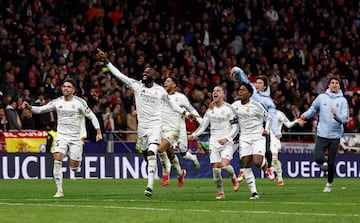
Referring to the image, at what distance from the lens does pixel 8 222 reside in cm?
1423

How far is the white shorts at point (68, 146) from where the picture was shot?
20.7 metres

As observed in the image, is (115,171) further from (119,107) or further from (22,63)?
(22,63)

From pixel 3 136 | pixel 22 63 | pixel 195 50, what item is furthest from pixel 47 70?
pixel 195 50

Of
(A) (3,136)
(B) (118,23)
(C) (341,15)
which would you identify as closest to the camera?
(A) (3,136)

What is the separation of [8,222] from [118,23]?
75.8ft

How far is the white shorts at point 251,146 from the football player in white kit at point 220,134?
344 millimetres

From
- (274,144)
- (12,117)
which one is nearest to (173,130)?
(274,144)

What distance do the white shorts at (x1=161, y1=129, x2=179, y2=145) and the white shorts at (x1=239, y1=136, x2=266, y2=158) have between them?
20.0 ft

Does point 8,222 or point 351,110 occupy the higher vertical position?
point 351,110

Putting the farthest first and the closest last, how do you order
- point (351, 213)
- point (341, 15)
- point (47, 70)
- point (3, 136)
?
1. point (341, 15)
2. point (47, 70)
3. point (3, 136)
4. point (351, 213)

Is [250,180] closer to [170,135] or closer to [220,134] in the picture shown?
[220,134]

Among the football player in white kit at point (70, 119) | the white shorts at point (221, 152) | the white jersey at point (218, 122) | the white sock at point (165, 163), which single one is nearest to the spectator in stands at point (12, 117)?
A: the white sock at point (165, 163)

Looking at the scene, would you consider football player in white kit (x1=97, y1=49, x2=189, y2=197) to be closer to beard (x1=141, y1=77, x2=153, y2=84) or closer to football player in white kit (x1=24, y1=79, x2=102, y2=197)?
beard (x1=141, y1=77, x2=153, y2=84)

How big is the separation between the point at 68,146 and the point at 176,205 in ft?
14.1
